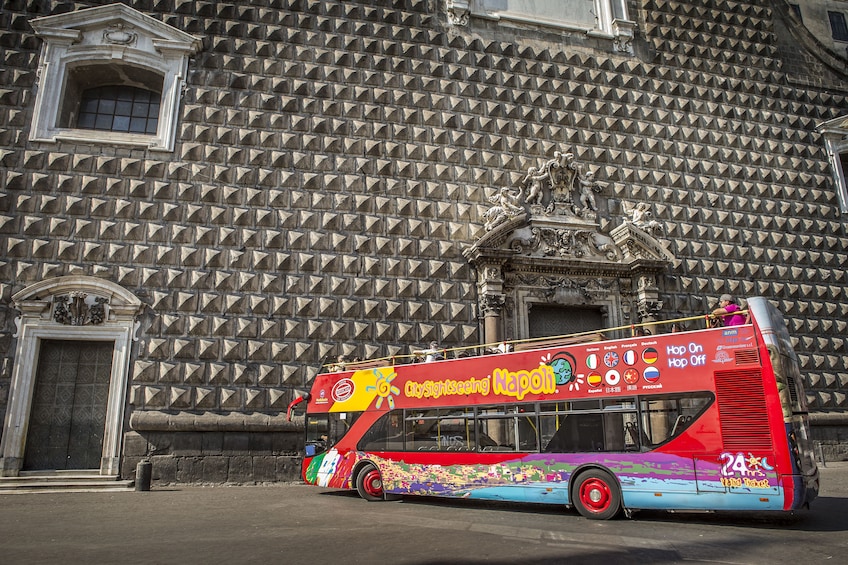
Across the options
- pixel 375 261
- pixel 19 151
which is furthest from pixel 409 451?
pixel 19 151

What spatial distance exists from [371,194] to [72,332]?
21.9 feet

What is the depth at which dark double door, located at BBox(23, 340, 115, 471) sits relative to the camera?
35.1ft

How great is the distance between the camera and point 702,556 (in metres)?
5.06

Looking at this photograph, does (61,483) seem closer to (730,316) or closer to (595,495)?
(595,495)

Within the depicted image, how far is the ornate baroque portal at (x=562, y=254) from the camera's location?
12539 millimetres

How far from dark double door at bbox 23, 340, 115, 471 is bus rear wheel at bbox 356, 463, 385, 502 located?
533cm

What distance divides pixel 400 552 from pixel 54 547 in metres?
3.31

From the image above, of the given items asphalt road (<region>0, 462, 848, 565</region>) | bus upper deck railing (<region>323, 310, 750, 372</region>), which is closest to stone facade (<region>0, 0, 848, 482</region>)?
bus upper deck railing (<region>323, 310, 750, 372</region>)

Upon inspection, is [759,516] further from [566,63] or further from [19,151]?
[19,151]

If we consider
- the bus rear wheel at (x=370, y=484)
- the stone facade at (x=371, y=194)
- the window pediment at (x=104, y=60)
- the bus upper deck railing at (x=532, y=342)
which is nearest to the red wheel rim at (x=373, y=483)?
the bus rear wheel at (x=370, y=484)

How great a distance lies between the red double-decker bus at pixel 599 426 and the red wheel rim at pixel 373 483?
23 mm

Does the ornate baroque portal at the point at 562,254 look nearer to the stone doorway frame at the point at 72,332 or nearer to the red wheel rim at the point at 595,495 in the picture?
the red wheel rim at the point at 595,495

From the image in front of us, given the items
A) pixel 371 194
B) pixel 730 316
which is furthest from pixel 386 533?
pixel 371 194

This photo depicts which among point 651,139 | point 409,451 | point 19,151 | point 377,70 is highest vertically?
point 377,70
